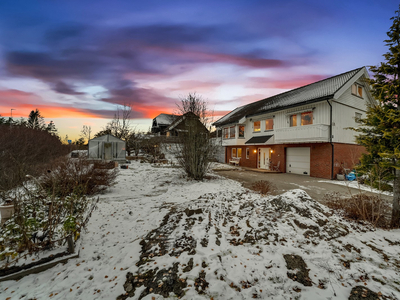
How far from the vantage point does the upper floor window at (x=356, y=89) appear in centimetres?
1410

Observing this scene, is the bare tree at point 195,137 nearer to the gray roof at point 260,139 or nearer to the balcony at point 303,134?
the balcony at point 303,134

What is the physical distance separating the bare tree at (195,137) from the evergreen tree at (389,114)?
23.0 feet

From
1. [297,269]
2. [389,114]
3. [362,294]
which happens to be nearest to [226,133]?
[389,114]

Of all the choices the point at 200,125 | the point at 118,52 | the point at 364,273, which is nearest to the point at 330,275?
the point at 364,273

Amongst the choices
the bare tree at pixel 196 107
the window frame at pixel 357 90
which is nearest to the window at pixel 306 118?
the window frame at pixel 357 90

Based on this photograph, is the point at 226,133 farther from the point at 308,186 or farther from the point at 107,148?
the point at 107,148

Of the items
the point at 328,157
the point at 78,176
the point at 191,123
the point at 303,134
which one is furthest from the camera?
the point at 303,134

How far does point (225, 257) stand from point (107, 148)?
21701 mm

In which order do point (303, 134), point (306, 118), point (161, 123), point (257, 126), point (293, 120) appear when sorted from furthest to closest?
1. point (161, 123)
2. point (257, 126)
3. point (293, 120)
4. point (306, 118)
5. point (303, 134)

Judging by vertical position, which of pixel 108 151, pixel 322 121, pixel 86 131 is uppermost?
pixel 86 131

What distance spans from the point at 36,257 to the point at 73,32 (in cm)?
1050

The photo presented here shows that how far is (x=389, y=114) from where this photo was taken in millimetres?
4492

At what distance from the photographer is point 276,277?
9.55 feet

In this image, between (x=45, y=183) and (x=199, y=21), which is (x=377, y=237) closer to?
(x=199, y=21)
